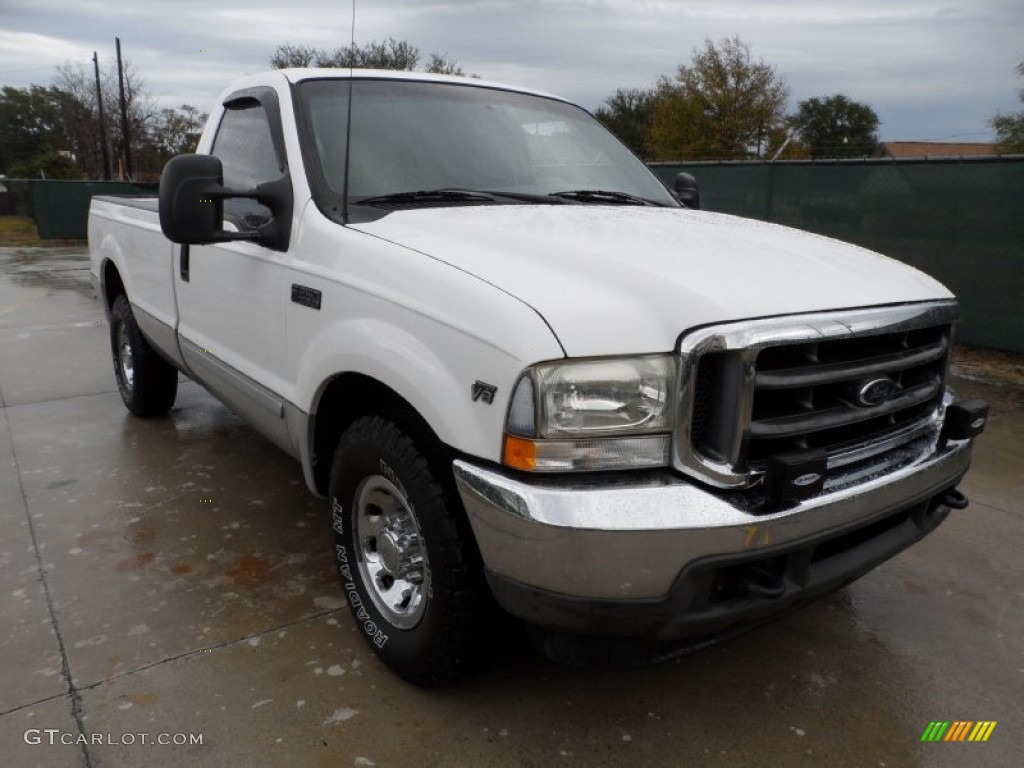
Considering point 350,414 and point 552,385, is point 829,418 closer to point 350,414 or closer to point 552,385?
point 552,385

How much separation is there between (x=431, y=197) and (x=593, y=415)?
1294mm

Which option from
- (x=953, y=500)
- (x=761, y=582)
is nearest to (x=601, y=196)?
(x=953, y=500)

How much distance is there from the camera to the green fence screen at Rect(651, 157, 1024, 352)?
764 centimetres

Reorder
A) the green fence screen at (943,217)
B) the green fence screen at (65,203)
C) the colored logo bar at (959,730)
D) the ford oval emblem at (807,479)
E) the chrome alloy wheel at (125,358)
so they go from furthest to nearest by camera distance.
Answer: the green fence screen at (65,203)
the green fence screen at (943,217)
the chrome alloy wheel at (125,358)
the colored logo bar at (959,730)
the ford oval emblem at (807,479)

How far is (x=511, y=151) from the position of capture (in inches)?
132

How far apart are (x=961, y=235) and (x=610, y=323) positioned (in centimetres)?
735

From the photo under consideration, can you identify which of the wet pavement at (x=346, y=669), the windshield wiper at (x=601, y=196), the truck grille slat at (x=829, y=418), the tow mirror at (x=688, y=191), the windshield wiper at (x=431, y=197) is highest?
the tow mirror at (x=688, y=191)

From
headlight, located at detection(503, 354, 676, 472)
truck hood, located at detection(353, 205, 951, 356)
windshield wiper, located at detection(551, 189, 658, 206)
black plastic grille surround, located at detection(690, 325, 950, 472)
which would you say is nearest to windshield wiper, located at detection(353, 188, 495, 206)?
truck hood, located at detection(353, 205, 951, 356)

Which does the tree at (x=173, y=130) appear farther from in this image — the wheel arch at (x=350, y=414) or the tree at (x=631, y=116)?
the wheel arch at (x=350, y=414)

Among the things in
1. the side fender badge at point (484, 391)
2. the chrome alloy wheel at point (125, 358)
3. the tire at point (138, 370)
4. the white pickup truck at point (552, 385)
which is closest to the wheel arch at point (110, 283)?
the tire at point (138, 370)

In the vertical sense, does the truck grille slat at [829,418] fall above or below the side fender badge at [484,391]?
below

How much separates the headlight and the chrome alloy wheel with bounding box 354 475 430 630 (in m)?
0.59

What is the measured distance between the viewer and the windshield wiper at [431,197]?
2887mm

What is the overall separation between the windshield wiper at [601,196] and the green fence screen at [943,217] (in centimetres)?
573
